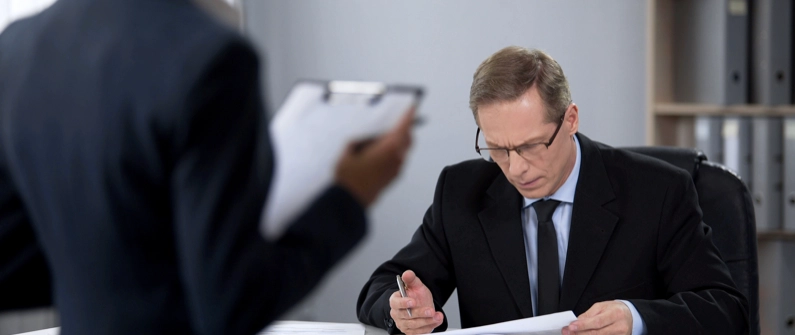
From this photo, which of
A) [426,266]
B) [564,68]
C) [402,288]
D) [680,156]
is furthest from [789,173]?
[402,288]

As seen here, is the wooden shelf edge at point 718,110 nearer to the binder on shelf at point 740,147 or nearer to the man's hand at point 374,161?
the binder on shelf at point 740,147

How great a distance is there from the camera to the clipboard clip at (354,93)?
2.08 ft

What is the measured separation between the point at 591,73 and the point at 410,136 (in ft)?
9.11

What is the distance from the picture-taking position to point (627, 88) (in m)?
3.26

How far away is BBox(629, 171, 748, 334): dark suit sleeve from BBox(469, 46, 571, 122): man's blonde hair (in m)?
0.32

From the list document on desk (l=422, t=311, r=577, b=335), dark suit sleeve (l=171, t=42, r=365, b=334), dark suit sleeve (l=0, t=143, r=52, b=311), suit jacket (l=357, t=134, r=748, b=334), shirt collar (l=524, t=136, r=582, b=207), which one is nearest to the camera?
dark suit sleeve (l=171, t=42, r=365, b=334)

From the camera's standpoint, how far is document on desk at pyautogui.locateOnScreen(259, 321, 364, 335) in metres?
1.72

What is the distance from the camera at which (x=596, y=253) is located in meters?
1.72

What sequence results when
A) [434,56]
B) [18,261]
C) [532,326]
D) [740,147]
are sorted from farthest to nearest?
[434,56] → [740,147] → [532,326] → [18,261]

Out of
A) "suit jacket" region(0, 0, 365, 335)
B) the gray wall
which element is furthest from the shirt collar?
Result: the gray wall

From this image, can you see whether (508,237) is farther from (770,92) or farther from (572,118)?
(770,92)

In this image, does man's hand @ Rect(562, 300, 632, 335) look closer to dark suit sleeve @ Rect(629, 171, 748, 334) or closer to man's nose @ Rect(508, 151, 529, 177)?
dark suit sleeve @ Rect(629, 171, 748, 334)

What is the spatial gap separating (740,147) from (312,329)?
175cm

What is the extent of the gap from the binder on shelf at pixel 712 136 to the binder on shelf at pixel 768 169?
0.35 ft
